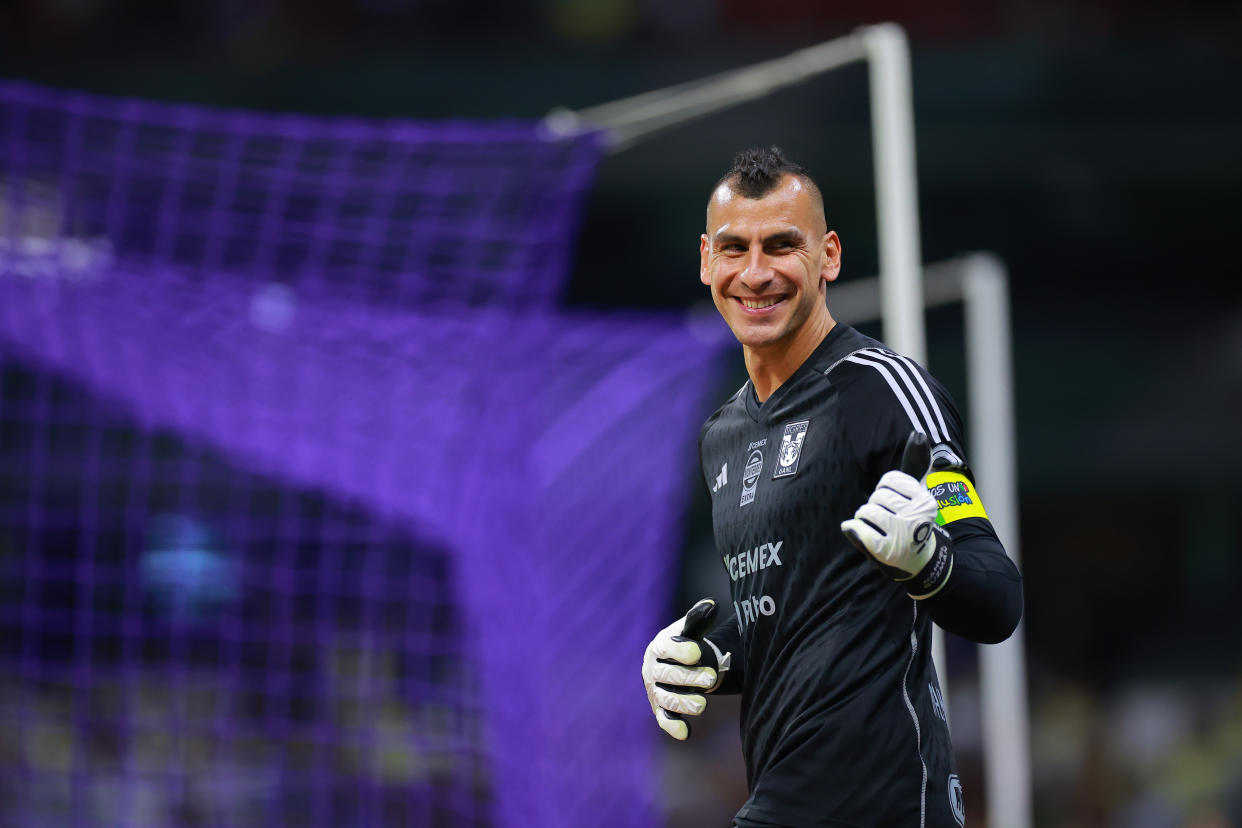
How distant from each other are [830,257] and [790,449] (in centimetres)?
39

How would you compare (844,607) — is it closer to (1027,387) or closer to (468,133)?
(468,133)

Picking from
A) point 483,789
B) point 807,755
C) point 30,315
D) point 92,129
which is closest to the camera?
point 807,755

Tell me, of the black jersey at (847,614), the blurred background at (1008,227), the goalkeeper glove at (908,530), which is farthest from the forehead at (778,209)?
the blurred background at (1008,227)

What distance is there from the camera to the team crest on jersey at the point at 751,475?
2.89 meters

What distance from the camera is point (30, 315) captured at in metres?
5.81

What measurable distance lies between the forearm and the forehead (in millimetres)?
695

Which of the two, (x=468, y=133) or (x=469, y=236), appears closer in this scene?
(x=468, y=133)

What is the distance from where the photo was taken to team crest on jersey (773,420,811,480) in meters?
2.79

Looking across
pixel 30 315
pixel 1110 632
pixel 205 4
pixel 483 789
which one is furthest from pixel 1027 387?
pixel 30 315

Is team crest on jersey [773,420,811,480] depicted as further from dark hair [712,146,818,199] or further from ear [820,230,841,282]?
dark hair [712,146,818,199]

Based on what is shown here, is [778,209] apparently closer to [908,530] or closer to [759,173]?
[759,173]

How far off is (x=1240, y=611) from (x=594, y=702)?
10195 mm

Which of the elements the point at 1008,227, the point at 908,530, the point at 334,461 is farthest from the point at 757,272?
the point at 1008,227

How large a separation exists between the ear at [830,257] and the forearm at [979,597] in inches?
24.5
